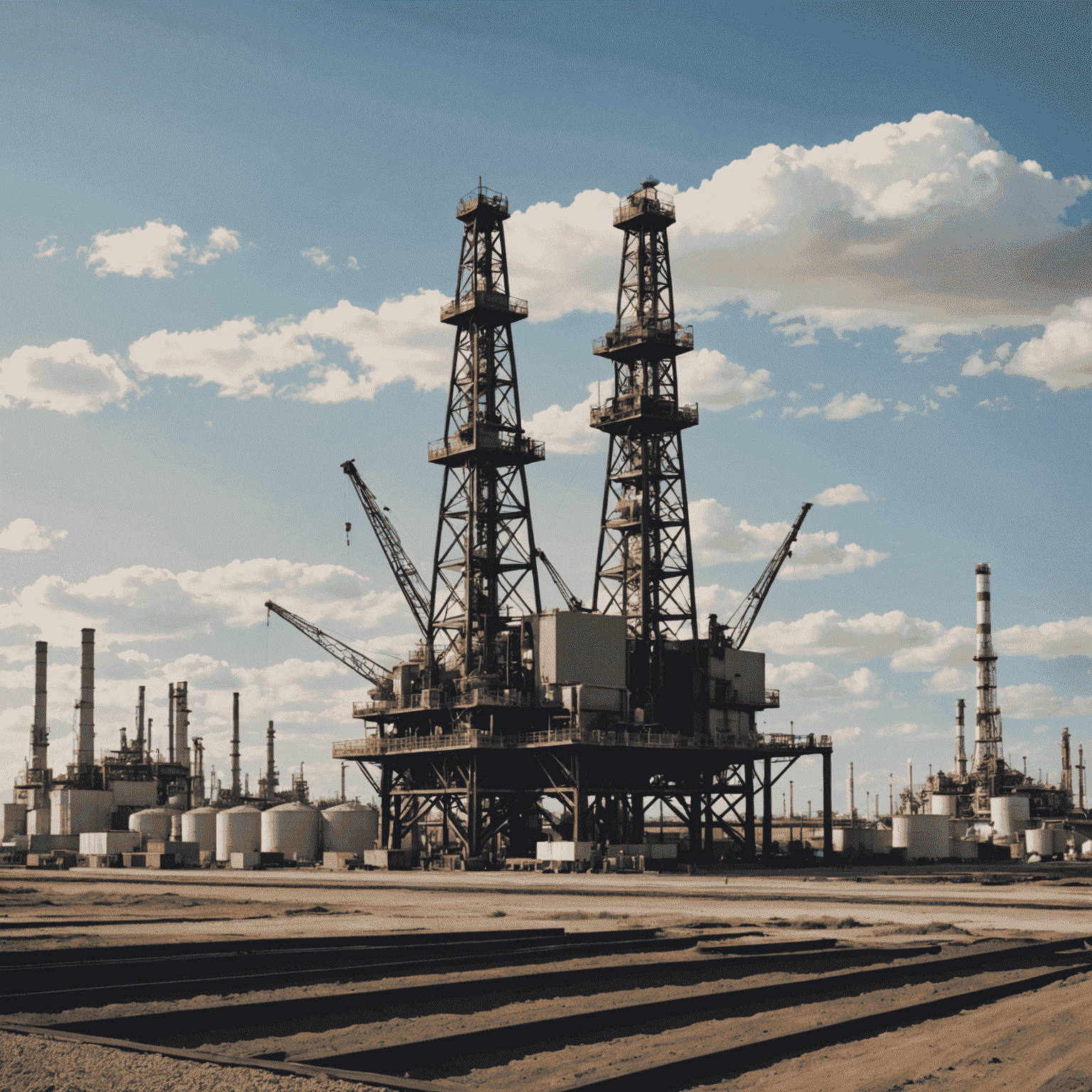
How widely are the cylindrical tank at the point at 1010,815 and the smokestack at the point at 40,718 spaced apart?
102150 millimetres

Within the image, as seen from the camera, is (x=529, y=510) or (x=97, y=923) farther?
(x=529, y=510)

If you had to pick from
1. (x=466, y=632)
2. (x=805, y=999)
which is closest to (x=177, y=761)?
(x=466, y=632)

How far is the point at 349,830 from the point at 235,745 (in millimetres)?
80119

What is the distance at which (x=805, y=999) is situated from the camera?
1622 cm

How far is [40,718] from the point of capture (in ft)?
479

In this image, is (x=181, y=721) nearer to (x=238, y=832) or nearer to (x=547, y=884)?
(x=238, y=832)

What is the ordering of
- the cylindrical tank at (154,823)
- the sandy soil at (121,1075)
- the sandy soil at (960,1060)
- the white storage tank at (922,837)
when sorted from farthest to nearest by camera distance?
the cylindrical tank at (154,823) → the white storage tank at (922,837) → the sandy soil at (960,1060) → the sandy soil at (121,1075)

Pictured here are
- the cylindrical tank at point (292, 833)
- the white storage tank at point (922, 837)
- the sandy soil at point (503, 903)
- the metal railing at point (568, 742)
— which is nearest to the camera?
the sandy soil at point (503, 903)

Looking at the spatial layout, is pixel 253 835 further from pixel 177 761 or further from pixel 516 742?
pixel 177 761

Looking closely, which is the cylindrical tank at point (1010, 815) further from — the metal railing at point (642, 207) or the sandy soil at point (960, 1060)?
the sandy soil at point (960, 1060)

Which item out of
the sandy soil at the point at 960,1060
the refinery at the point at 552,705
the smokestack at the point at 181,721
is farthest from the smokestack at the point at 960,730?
the sandy soil at the point at 960,1060

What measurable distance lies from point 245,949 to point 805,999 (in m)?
10.5

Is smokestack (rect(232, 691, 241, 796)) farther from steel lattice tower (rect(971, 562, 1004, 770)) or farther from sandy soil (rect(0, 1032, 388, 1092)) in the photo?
sandy soil (rect(0, 1032, 388, 1092))

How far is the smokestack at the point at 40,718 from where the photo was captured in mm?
144750
